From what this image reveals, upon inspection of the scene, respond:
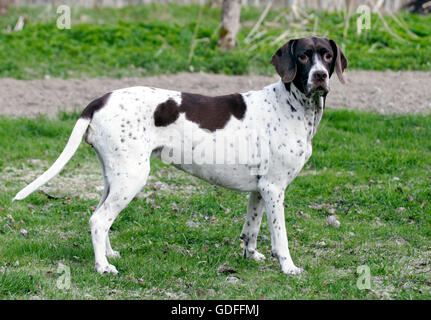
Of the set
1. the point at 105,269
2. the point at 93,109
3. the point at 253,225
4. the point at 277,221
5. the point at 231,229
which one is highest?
the point at 93,109

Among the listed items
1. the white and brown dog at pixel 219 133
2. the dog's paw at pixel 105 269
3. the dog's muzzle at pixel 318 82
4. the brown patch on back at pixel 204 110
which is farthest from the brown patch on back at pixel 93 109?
the dog's muzzle at pixel 318 82

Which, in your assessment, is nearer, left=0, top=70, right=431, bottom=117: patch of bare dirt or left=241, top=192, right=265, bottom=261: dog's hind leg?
left=241, top=192, right=265, bottom=261: dog's hind leg

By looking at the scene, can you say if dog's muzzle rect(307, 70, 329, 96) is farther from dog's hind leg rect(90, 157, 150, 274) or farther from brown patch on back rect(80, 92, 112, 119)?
brown patch on back rect(80, 92, 112, 119)

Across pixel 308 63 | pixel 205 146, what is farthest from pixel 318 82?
pixel 205 146

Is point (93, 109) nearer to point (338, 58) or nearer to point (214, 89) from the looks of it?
point (338, 58)

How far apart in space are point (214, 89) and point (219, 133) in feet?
19.5

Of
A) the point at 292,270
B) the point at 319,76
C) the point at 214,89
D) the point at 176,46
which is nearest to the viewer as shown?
the point at 319,76

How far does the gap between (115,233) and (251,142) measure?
6.27 ft

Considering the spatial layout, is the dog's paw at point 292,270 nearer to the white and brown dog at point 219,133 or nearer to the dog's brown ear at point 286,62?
the white and brown dog at point 219,133

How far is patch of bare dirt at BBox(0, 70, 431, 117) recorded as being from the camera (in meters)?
11.0

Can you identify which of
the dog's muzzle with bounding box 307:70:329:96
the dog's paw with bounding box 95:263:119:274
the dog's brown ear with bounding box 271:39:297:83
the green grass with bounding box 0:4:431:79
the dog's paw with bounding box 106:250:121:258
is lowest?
the dog's paw with bounding box 106:250:121:258

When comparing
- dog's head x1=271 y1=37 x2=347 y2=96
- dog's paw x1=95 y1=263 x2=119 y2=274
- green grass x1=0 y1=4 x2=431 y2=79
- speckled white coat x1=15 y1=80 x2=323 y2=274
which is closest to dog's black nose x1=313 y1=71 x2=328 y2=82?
dog's head x1=271 y1=37 x2=347 y2=96

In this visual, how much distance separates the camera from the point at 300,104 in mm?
5617

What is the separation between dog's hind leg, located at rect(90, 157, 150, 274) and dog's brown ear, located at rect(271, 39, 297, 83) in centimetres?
131
